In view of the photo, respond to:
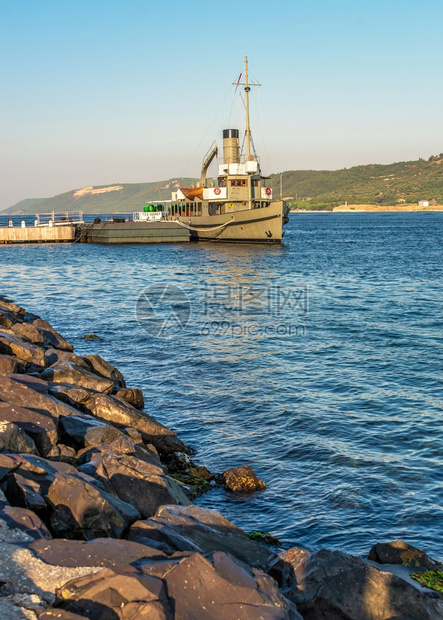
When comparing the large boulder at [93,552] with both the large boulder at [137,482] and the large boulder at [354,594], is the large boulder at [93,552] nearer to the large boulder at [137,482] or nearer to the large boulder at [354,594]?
the large boulder at [354,594]

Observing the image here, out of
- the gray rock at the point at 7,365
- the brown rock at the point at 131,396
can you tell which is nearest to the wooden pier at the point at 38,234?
the brown rock at the point at 131,396

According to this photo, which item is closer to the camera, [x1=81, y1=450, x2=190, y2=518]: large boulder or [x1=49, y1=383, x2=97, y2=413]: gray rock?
[x1=81, y1=450, x2=190, y2=518]: large boulder

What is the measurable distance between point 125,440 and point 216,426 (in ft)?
14.6

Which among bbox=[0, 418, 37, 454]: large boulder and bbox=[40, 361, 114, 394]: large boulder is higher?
bbox=[0, 418, 37, 454]: large boulder

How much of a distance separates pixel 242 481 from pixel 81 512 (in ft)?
14.0

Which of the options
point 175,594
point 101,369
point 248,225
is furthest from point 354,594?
point 248,225

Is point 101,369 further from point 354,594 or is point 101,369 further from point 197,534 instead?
point 354,594

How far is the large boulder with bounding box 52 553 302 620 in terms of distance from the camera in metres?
4.19

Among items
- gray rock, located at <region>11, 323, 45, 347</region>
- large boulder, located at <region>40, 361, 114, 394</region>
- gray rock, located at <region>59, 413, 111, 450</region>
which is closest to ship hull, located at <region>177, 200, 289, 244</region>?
gray rock, located at <region>11, 323, 45, 347</region>

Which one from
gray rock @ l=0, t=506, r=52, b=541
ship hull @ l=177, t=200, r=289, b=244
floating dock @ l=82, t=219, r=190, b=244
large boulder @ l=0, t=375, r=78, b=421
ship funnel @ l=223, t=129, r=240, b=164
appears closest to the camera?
gray rock @ l=0, t=506, r=52, b=541

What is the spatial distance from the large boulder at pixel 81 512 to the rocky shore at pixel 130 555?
1 centimetres

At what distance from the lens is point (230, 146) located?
200 ft

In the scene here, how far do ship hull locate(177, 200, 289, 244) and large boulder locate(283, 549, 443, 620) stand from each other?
50.2m

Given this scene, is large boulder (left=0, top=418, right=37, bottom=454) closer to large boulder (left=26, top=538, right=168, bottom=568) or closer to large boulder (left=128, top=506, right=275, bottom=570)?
large boulder (left=128, top=506, right=275, bottom=570)
